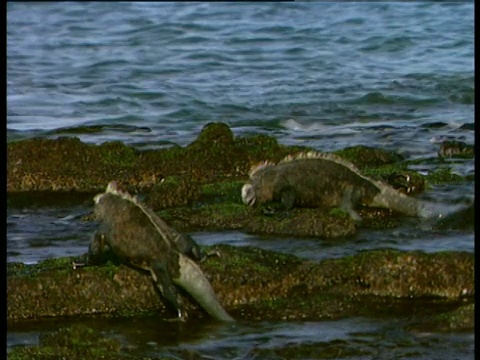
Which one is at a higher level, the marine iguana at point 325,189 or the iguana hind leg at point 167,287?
the marine iguana at point 325,189

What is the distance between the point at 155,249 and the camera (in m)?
10.3

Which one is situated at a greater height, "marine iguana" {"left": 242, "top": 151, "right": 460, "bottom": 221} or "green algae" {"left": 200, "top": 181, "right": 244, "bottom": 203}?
"marine iguana" {"left": 242, "top": 151, "right": 460, "bottom": 221}

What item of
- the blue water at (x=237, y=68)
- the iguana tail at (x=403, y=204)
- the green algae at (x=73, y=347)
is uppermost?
the iguana tail at (x=403, y=204)

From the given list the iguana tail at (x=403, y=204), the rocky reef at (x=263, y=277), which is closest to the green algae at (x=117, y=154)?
the rocky reef at (x=263, y=277)

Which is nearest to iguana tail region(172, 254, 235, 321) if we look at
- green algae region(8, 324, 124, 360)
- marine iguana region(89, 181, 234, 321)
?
marine iguana region(89, 181, 234, 321)

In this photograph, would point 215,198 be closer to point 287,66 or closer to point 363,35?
point 287,66

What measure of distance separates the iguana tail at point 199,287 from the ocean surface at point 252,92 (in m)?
0.26

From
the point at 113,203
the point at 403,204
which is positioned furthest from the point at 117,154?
the point at 113,203

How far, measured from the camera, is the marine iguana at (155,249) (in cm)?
1012

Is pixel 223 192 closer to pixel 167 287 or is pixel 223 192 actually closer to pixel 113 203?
pixel 113 203

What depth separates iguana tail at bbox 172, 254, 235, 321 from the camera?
10055mm

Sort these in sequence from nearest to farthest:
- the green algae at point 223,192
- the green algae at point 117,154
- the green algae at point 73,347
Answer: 1. the green algae at point 73,347
2. the green algae at point 223,192
3. the green algae at point 117,154

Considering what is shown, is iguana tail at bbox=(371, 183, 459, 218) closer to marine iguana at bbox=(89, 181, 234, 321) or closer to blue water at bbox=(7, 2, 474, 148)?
marine iguana at bbox=(89, 181, 234, 321)

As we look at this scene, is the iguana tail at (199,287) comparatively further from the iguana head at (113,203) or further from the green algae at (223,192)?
the green algae at (223,192)
